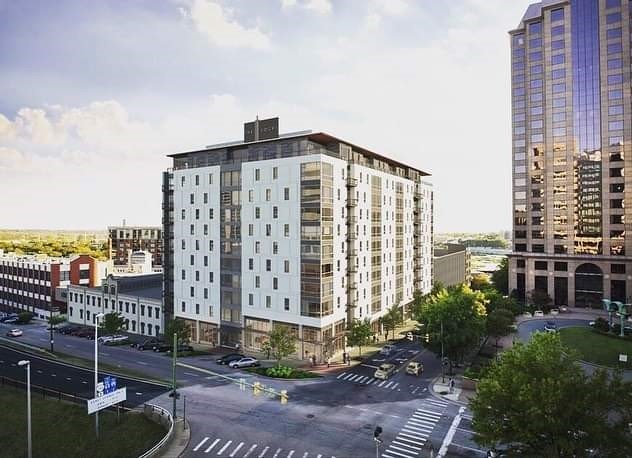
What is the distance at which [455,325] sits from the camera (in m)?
49.8

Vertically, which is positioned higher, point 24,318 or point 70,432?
point 24,318

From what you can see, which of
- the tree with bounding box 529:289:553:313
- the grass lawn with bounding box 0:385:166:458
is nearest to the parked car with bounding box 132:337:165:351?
the grass lawn with bounding box 0:385:166:458

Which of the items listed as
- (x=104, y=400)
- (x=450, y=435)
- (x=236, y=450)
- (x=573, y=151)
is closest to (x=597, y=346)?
(x=450, y=435)

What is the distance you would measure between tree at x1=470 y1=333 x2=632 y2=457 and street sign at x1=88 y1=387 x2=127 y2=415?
2917 cm

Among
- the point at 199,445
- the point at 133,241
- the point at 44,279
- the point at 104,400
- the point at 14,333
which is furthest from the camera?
the point at 133,241

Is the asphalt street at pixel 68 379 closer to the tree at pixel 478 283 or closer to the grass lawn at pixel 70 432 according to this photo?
the grass lawn at pixel 70 432

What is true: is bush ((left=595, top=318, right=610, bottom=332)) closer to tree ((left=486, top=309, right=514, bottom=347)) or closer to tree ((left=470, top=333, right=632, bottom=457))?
tree ((left=486, top=309, right=514, bottom=347))

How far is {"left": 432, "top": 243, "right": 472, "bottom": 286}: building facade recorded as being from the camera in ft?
352

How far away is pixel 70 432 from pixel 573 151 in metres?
108

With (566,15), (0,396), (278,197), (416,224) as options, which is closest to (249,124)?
(278,197)

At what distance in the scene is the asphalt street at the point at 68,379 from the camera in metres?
45.2

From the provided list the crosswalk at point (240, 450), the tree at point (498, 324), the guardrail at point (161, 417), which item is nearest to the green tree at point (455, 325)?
the tree at point (498, 324)

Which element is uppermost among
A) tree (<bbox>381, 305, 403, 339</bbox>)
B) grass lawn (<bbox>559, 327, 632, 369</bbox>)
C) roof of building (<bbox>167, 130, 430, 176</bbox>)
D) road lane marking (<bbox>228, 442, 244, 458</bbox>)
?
roof of building (<bbox>167, 130, 430, 176</bbox>)

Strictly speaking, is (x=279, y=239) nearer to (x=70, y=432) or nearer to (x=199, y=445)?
(x=199, y=445)
